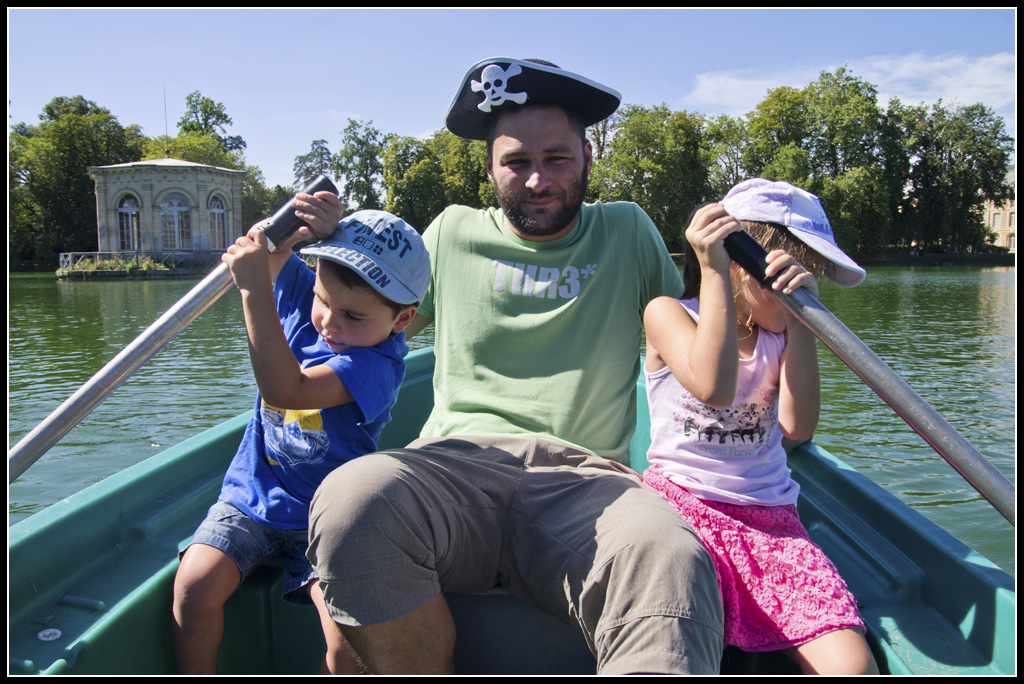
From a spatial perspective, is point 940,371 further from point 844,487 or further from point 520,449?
point 520,449

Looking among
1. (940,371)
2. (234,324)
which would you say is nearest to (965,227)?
(940,371)

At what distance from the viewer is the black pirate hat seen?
6.41 ft

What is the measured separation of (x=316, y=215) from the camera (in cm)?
168

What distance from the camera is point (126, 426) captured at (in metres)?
6.50

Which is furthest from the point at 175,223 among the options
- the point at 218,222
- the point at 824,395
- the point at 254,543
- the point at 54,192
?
the point at 254,543

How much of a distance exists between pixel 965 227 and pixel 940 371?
117 feet

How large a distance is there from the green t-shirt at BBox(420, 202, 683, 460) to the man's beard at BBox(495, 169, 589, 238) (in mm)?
47

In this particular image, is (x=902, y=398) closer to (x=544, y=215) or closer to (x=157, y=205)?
(x=544, y=215)

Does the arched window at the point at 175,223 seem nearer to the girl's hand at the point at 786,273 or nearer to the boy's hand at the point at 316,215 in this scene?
the boy's hand at the point at 316,215

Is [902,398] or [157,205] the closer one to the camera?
[902,398]

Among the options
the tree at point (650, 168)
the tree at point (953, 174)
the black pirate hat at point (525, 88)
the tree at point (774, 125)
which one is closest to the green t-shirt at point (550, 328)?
the black pirate hat at point (525, 88)

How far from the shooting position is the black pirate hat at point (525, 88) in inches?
76.9

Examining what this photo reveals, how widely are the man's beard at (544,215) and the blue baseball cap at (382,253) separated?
1.19 feet

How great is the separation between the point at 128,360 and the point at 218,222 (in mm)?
33979
